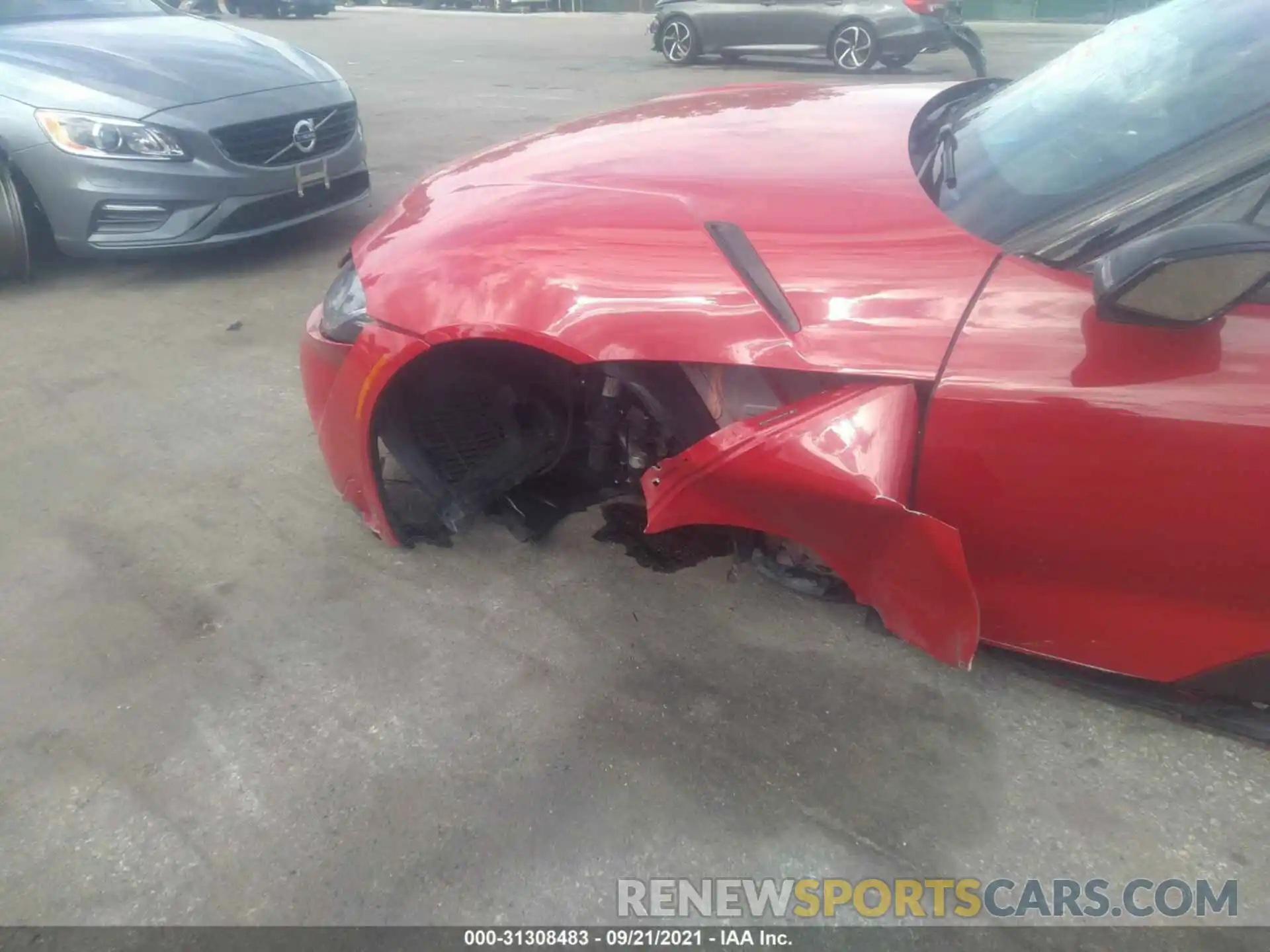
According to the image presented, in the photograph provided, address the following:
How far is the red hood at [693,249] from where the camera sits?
1741mm

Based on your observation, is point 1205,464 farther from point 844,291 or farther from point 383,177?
point 383,177

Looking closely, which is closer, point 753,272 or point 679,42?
point 753,272

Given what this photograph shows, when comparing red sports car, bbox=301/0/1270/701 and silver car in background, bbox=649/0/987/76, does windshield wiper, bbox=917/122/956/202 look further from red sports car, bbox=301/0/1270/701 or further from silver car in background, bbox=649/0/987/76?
silver car in background, bbox=649/0/987/76

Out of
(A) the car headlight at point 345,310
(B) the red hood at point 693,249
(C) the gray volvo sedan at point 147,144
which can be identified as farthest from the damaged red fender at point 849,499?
(C) the gray volvo sedan at point 147,144

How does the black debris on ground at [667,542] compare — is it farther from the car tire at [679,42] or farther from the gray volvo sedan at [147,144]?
the car tire at [679,42]

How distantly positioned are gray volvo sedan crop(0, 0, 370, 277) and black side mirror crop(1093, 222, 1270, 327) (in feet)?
13.9

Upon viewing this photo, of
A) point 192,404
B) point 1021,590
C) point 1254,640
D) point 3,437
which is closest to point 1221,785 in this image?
point 1254,640

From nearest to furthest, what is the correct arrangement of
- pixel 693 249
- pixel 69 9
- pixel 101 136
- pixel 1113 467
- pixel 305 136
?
pixel 1113 467 → pixel 693 249 → pixel 101 136 → pixel 305 136 → pixel 69 9

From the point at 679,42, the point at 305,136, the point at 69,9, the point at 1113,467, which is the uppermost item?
the point at 69,9

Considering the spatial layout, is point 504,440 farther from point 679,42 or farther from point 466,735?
point 679,42

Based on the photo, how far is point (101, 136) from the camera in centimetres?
432

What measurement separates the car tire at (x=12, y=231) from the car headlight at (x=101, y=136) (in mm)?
349

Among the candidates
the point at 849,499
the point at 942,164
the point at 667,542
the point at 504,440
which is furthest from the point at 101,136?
the point at 849,499

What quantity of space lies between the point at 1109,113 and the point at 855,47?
10.8m
